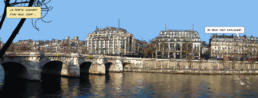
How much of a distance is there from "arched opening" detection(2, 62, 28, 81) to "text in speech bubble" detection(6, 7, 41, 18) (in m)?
83.4

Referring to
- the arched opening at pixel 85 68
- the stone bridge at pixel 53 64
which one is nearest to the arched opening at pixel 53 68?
the stone bridge at pixel 53 64

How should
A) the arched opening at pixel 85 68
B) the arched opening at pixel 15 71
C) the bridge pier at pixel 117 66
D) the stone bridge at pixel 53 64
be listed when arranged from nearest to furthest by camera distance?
the stone bridge at pixel 53 64
the arched opening at pixel 15 71
the arched opening at pixel 85 68
the bridge pier at pixel 117 66

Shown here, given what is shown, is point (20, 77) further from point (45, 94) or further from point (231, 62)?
point (231, 62)

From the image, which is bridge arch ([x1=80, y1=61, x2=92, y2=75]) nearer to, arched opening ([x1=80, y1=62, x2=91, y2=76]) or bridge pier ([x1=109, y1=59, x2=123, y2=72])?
arched opening ([x1=80, y1=62, x2=91, y2=76])

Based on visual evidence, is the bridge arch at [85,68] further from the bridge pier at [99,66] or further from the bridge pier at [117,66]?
the bridge pier at [117,66]

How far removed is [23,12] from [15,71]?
93543 millimetres

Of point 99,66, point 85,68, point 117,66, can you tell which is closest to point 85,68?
point 85,68

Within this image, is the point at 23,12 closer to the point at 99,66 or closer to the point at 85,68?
the point at 99,66

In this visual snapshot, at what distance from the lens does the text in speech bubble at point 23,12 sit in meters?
11.9

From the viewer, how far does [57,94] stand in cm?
6594

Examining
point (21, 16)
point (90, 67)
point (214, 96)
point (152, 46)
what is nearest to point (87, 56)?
point (90, 67)

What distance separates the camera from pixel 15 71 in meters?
99.8

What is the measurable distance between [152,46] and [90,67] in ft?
232

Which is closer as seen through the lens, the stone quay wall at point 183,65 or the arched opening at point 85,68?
the arched opening at point 85,68
